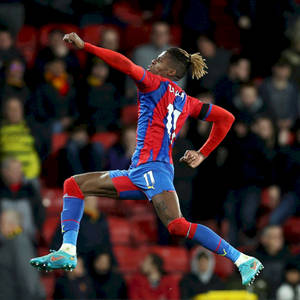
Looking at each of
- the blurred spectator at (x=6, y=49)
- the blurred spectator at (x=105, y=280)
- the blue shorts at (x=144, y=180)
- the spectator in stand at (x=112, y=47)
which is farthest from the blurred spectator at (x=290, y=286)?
the blurred spectator at (x=6, y=49)

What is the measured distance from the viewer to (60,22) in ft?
41.0

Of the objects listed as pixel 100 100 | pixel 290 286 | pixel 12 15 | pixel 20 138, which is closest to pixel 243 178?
pixel 290 286

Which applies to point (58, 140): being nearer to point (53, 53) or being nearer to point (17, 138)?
point (17, 138)

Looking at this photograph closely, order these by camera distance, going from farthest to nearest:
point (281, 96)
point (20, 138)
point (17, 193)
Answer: point (281, 96) < point (20, 138) < point (17, 193)

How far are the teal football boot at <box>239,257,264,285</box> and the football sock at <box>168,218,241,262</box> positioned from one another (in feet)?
0.33

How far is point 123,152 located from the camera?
1098 centimetres

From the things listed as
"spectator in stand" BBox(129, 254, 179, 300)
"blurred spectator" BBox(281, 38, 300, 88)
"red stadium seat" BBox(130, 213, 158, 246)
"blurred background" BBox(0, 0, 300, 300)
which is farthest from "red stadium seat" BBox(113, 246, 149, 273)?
"blurred spectator" BBox(281, 38, 300, 88)

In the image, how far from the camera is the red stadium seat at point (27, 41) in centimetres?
1206

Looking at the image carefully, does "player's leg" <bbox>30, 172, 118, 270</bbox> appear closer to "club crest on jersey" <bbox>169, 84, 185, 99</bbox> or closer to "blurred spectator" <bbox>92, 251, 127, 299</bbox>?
"club crest on jersey" <bbox>169, 84, 185, 99</bbox>

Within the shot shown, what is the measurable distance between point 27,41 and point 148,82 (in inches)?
245

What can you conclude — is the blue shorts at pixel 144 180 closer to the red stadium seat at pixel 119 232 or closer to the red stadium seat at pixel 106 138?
the red stadium seat at pixel 119 232

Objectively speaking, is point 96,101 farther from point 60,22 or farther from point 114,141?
point 60,22

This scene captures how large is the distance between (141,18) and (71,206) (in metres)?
7.43

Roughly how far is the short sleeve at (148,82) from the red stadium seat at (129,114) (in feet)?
16.4
